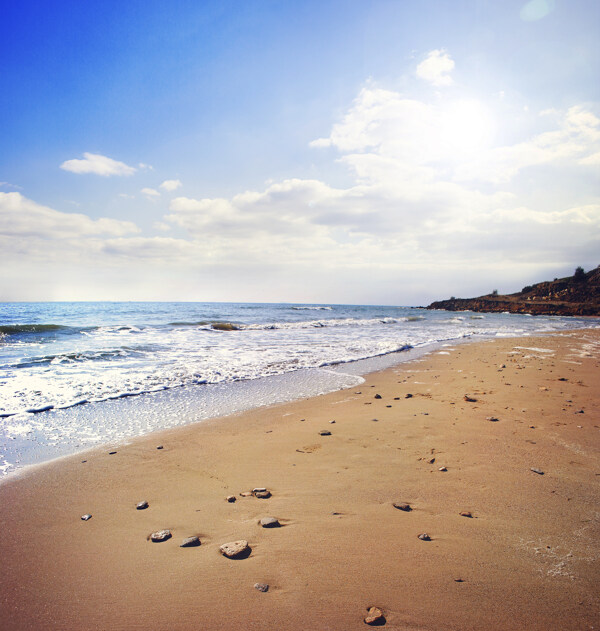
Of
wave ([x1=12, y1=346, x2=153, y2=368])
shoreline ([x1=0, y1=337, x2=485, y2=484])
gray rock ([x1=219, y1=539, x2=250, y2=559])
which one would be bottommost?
shoreline ([x1=0, y1=337, x2=485, y2=484])

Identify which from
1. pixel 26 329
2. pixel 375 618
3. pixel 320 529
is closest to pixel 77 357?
pixel 320 529

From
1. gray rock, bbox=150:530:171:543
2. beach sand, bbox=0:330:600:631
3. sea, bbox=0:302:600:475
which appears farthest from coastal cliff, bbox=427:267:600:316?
gray rock, bbox=150:530:171:543

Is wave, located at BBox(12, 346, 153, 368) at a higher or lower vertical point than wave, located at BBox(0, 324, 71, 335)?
lower

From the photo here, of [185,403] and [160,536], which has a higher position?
[160,536]

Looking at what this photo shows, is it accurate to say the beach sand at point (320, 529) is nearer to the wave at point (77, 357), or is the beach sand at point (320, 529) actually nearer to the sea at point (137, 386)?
the sea at point (137, 386)

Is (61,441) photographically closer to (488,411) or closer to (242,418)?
(242,418)

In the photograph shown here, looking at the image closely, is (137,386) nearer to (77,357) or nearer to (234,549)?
(77,357)

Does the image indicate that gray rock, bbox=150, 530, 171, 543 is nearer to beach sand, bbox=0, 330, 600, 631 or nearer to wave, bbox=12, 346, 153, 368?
beach sand, bbox=0, 330, 600, 631

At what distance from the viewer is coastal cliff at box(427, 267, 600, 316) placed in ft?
166

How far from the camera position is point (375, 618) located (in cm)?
159

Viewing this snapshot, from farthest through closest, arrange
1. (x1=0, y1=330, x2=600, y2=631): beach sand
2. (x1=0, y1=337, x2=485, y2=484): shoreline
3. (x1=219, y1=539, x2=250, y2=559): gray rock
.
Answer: (x1=0, y1=337, x2=485, y2=484): shoreline → (x1=219, y1=539, x2=250, y2=559): gray rock → (x1=0, y1=330, x2=600, y2=631): beach sand

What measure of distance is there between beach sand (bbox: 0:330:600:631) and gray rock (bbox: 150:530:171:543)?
0.05 metres

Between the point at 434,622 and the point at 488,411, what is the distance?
15.0 feet

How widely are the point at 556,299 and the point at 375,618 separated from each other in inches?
2778
